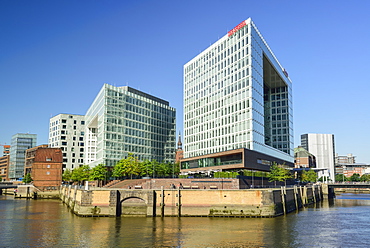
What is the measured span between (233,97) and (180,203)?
193 ft

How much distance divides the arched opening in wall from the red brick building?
9308 cm

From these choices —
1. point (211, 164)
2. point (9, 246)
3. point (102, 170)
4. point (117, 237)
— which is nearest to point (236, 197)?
point (117, 237)

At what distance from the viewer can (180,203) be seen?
74875 mm

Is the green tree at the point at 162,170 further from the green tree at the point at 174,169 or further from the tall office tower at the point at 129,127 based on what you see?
the tall office tower at the point at 129,127

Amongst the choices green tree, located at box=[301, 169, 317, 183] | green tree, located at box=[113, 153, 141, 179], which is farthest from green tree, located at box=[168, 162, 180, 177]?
green tree, located at box=[301, 169, 317, 183]

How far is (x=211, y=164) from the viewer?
12925 cm

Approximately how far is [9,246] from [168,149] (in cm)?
12775

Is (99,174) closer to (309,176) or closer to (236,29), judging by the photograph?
(236,29)

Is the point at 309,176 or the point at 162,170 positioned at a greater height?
the point at 162,170

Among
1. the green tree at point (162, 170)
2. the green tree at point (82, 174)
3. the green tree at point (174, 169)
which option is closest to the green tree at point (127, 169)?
the green tree at point (162, 170)

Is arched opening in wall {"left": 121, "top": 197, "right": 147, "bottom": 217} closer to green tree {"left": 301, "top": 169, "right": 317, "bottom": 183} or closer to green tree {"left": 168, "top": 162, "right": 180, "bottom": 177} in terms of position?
green tree {"left": 168, "top": 162, "right": 180, "bottom": 177}

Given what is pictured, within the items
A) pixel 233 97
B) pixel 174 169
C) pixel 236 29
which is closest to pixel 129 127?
pixel 174 169

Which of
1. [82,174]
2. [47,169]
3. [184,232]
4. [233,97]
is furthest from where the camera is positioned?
[47,169]

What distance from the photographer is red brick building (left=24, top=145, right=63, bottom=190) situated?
6289 inches
